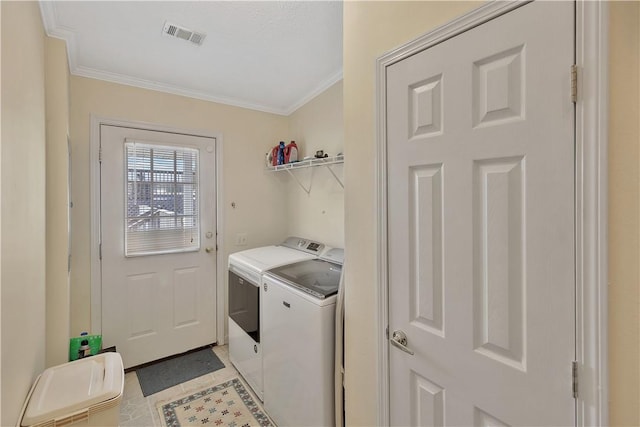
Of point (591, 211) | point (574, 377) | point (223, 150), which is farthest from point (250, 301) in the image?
point (591, 211)

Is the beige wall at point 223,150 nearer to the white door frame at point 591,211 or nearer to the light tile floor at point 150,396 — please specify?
the light tile floor at point 150,396

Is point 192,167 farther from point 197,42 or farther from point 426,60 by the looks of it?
point 426,60

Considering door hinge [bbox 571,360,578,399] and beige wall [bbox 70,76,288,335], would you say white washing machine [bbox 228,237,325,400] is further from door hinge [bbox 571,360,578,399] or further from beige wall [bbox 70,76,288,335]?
door hinge [bbox 571,360,578,399]

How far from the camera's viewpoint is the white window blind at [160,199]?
2414 mm

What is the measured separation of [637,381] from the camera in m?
0.64

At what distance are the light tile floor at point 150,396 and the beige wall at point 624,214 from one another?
206cm

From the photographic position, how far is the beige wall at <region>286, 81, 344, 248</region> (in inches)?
94.6

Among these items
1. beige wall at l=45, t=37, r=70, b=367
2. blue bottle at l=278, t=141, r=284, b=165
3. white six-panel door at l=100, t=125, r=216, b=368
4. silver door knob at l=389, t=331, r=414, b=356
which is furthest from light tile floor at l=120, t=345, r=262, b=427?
blue bottle at l=278, t=141, r=284, b=165

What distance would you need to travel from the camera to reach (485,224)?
0.85 m

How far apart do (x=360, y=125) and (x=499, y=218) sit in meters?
0.66

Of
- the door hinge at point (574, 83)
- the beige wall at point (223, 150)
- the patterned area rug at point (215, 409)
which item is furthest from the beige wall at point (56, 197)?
the door hinge at point (574, 83)

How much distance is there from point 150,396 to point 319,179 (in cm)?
214

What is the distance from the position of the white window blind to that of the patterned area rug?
119 centimetres

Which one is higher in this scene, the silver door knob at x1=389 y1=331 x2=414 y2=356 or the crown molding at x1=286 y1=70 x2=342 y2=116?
the crown molding at x1=286 y1=70 x2=342 y2=116
